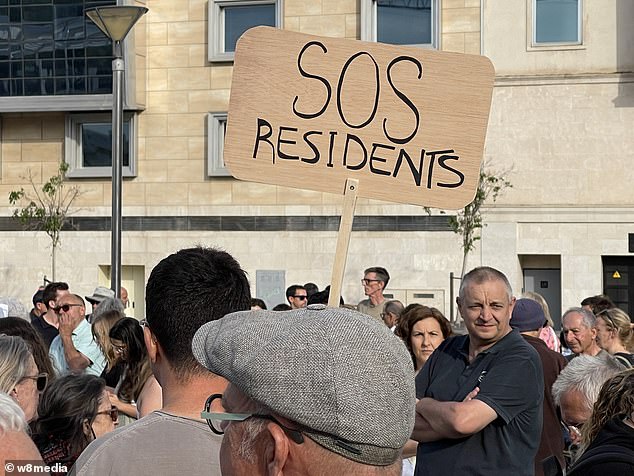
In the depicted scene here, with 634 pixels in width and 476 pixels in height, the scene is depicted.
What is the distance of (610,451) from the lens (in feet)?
13.4

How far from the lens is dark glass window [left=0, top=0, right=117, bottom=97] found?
1120 inches

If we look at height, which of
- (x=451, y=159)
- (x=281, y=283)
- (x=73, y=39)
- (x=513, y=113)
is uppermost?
(x=73, y=39)

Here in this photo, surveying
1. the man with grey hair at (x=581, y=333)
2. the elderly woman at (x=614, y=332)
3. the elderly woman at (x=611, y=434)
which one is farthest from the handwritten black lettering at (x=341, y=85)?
the man with grey hair at (x=581, y=333)

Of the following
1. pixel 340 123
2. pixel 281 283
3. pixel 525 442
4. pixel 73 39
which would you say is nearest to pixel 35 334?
pixel 340 123

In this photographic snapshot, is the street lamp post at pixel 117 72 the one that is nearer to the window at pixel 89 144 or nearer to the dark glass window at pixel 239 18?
the dark glass window at pixel 239 18

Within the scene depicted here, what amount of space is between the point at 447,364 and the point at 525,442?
21.0 inches

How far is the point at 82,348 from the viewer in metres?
9.72

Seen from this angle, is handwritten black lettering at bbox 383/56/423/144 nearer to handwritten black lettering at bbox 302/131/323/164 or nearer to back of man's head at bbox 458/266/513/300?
handwritten black lettering at bbox 302/131/323/164

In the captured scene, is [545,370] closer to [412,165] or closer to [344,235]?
[412,165]

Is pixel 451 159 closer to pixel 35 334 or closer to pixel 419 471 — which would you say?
pixel 419 471

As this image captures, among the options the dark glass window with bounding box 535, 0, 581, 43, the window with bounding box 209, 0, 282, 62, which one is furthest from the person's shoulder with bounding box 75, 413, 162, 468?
the window with bounding box 209, 0, 282, 62

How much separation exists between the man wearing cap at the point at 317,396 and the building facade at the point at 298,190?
24.8 m

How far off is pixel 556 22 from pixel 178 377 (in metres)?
24.8

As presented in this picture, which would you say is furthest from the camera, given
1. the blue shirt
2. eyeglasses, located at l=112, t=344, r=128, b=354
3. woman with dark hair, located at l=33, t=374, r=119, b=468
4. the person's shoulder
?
the blue shirt
